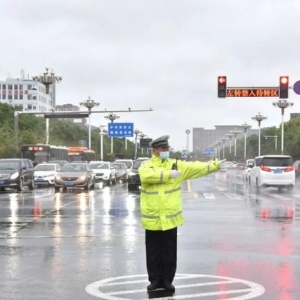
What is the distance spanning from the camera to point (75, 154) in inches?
2422

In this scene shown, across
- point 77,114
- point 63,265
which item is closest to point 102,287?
point 63,265

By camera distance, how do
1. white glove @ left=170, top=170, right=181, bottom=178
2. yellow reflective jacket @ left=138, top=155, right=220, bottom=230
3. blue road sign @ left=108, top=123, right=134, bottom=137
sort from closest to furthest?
white glove @ left=170, top=170, right=181, bottom=178 → yellow reflective jacket @ left=138, top=155, right=220, bottom=230 → blue road sign @ left=108, top=123, right=134, bottom=137

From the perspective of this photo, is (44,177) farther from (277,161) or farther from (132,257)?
(132,257)

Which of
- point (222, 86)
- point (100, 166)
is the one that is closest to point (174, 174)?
point (222, 86)

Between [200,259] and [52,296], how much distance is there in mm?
2866

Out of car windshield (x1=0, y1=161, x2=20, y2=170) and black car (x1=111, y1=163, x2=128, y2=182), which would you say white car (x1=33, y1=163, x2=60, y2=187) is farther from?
black car (x1=111, y1=163, x2=128, y2=182)

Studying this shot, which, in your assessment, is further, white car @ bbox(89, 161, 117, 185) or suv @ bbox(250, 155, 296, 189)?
white car @ bbox(89, 161, 117, 185)

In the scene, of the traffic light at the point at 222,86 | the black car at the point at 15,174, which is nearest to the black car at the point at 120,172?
the black car at the point at 15,174

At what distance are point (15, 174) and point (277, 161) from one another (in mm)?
12832

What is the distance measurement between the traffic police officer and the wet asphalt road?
1.00 ft

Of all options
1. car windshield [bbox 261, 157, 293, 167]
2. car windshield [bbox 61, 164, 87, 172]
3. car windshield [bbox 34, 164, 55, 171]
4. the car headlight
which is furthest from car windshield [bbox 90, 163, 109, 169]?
car windshield [bbox 261, 157, 293, 167]

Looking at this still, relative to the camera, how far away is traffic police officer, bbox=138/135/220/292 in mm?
6598

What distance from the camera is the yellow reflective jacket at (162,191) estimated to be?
657cm

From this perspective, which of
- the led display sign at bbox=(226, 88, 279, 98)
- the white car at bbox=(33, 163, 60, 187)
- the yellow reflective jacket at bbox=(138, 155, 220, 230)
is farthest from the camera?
the white car at bbox=(33, 163, 60, 187)
